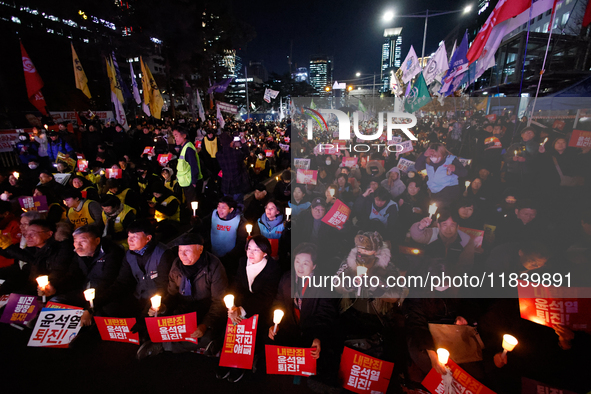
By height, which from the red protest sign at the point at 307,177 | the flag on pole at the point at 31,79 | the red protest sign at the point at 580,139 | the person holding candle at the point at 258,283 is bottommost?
the person holding candle at the point at 258,283

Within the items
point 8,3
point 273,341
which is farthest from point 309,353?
point 8,3

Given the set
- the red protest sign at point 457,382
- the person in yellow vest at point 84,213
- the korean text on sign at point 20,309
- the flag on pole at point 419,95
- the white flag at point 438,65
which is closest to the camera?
the red protest sign at point 457,382

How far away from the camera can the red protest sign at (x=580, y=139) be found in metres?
5.06

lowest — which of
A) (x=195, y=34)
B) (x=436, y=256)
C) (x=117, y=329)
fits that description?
(x=117, y=329)

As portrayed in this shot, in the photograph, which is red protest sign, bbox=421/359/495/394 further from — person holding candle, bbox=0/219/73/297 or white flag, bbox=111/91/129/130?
white flag, bbox=111/91/129/130

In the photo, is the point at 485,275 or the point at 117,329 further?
the point at 485,275

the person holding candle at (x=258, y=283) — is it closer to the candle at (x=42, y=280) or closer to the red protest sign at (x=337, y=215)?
the red protest sign at (x=337, y=215)

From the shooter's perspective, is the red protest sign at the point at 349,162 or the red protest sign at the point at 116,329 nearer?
the red protest sign at the point at 116,329

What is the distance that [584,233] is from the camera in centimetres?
366

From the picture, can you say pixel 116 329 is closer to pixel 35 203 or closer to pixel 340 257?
pixel 340 257

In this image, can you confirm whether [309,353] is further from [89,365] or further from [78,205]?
[78,205]

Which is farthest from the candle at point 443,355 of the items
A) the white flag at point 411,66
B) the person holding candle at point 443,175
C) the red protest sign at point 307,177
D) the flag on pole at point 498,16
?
the white flag at point 411,66

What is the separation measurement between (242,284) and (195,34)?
78.4 feet

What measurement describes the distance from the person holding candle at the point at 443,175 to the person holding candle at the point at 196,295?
14.0 feet
